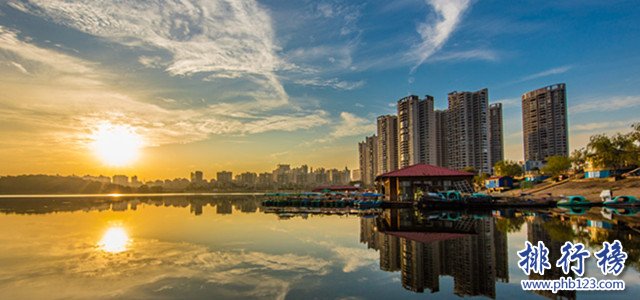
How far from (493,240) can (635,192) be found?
1498 inches

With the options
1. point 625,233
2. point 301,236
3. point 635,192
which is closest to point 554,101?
point 635,192

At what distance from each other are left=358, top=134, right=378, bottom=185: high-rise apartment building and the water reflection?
115487 mm

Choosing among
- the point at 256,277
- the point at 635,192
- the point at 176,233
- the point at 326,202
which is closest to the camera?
the point at 256,277

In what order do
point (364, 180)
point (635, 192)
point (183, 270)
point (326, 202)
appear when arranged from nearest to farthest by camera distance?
point (183, 270)
point (635, 192)
point (326, 202)
point (364, 180)

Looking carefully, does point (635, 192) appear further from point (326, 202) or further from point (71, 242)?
point (71, 242)

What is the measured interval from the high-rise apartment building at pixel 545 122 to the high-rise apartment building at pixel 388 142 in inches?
1508

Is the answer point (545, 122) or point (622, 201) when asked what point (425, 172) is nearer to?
point (622, 201)

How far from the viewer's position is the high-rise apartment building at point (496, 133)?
108 meters

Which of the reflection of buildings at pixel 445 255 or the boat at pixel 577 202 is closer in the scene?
the reflection of buildings at pixel 445 255

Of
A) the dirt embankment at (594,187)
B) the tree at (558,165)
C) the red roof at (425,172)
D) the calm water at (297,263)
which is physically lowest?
the calm water at (297,263)

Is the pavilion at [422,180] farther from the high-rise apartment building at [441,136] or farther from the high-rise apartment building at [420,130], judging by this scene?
the high-rise apartment building at [441,136]

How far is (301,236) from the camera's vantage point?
2200 centimetres

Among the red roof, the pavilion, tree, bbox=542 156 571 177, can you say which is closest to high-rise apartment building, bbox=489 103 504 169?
tree, bbox=542 156 571 177

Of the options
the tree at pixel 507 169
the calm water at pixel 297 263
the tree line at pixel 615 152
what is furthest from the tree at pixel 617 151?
the calm water at pixel 297 263
